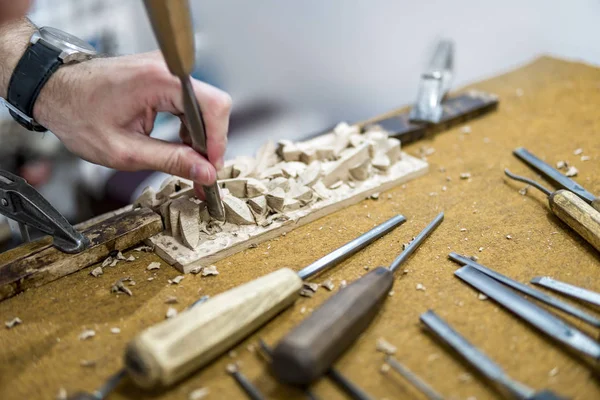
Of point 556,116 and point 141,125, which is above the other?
point 141,125

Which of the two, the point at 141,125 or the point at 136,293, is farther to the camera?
the point at 141,125

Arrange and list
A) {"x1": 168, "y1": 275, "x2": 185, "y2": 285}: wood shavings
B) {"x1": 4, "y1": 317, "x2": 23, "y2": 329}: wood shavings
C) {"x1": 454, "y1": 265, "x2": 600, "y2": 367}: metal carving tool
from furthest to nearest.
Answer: {"x1": 168, "y1": 275, "x2": 185, "y2": 285}: wood shavings
{"x1": 4, "y1": 317, "x2": 23, "y2": 329}: wood shavings
{"x1": 454, "y1": 265, "x2": 600, "y2": 367}: metal carving tool

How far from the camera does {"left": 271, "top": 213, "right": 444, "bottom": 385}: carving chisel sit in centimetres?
99

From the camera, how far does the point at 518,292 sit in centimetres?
130

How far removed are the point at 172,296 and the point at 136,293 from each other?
0.09 m

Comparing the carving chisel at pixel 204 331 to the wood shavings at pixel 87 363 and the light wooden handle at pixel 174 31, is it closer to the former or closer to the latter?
the wood shavings at pixel 87 363

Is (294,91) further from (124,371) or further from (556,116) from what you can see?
(124,371)

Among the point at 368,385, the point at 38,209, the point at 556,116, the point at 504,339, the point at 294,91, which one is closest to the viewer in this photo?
the point at 368,385

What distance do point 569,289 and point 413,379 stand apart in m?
0.49

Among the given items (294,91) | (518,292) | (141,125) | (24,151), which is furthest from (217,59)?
(518,292)

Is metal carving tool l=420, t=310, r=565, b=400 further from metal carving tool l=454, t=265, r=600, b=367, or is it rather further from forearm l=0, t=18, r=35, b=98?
forearm l=0, t=18, r=35, b=98

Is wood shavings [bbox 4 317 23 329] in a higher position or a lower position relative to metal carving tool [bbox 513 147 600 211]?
lower

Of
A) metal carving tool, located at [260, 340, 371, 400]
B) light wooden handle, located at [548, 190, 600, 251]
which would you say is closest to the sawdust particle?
metal carving tool, located at [260, 340, 371, 400]

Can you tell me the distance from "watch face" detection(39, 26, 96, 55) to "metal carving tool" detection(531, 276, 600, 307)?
1343mm
